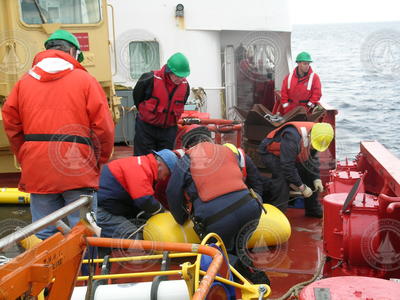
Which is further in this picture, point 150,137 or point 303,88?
point 303,88

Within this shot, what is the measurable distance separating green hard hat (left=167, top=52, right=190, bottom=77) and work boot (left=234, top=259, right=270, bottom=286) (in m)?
2.06

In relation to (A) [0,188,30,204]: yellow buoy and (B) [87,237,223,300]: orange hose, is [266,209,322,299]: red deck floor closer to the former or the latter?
(B) [87,237,223,300]: orange hose

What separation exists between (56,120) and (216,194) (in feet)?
3.75

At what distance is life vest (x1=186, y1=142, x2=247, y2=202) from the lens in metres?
3.48

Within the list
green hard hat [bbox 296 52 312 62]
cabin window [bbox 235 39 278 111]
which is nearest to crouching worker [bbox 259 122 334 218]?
green hard hat [bbox 296 52 312 62]

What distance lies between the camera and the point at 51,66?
306 cm

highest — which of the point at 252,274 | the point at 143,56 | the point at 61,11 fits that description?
the point at 61,11

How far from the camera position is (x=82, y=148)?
314 centimetres

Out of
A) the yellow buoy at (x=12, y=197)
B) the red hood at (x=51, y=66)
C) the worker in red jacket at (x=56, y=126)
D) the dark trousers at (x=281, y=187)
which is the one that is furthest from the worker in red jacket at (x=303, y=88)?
the red hood at (x=51, y=66)

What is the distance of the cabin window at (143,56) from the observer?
8195 millimetres

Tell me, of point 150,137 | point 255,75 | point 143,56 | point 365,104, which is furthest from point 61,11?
point 365,104

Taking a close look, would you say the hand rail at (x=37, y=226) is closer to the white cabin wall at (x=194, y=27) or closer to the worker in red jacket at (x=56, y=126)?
the worker in red jacket at (x=56, y=126)

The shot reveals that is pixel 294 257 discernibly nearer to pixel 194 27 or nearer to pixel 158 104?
pixel 158 104

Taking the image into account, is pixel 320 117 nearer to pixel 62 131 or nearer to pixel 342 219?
pixel 342 219
